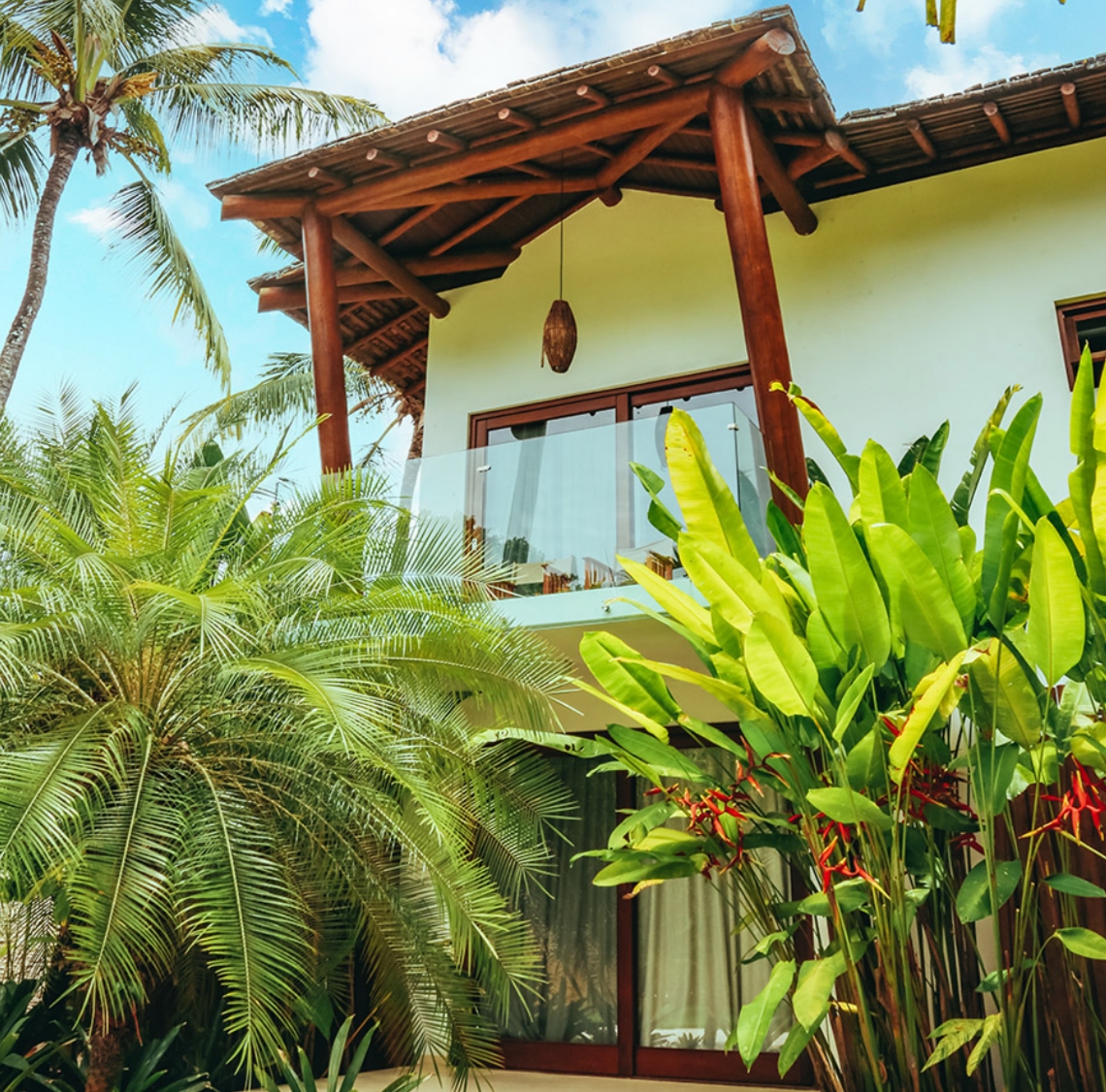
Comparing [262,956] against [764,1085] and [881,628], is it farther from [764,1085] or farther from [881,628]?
[764,1085]

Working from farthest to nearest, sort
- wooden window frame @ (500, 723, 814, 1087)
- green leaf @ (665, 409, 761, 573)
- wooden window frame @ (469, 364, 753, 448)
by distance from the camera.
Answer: wooden window frame @ (469, 364, 753, 448), wooden window frame @ (500, 723, 814, 1087), green leaf @ (665, 409, 761, 573)

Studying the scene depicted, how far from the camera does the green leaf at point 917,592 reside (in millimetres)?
3455

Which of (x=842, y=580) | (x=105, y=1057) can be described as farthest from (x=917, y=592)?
(x=105, y=1057)

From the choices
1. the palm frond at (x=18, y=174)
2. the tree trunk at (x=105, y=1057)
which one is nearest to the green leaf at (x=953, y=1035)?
the tree trunk at (x=105, y=1057)

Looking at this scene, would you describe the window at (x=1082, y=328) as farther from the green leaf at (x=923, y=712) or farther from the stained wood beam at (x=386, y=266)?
the stained wood beam at (x=386, y=266)

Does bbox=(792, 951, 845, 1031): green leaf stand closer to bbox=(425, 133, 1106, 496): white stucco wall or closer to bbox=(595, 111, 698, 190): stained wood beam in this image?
bbox=(425, 133, 1106, 496): white stucco wall

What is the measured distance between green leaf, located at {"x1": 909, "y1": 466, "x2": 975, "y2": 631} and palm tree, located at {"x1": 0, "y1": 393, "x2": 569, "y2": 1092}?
2.17 m

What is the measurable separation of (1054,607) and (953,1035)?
1.41 m

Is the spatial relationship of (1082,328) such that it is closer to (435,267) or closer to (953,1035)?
(435,267)

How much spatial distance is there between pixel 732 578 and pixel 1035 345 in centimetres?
454

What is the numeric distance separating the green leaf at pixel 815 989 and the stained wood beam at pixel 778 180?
511cm

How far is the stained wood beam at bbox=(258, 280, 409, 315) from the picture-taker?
950 centimetres

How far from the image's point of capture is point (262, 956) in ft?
14.5

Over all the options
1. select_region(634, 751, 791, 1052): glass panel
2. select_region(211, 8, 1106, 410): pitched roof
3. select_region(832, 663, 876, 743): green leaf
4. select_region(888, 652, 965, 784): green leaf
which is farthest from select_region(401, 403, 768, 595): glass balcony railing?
select_region(888, 652, 965, 784): green leaf
